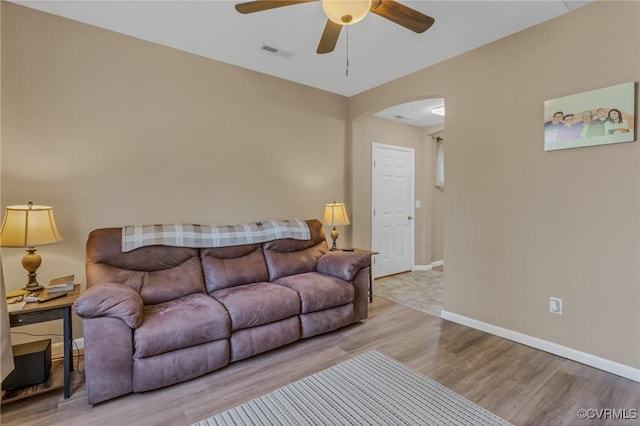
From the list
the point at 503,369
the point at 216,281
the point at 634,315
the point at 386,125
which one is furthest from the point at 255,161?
the point at 634,315

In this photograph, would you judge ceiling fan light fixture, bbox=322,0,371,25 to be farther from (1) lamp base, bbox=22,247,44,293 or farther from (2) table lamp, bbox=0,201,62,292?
(1) lamp base, bbox=22,247,44,293

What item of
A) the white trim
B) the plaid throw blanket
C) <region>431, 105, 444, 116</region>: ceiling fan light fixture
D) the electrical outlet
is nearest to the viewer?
the electrical outlet

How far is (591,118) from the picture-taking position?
7.39ft

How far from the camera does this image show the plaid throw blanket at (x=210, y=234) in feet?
8.52

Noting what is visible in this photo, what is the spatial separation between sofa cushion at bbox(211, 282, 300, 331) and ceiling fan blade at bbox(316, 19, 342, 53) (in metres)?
1.96

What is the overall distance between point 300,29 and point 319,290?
228 cm

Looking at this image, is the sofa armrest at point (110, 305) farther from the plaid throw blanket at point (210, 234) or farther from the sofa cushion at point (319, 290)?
the sofa cushion at point (319, 290)

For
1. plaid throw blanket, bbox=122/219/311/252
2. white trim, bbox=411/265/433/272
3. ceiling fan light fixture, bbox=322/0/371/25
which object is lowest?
white trim, bbox=411/265/433/272

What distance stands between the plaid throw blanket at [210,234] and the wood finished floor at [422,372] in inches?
42.0

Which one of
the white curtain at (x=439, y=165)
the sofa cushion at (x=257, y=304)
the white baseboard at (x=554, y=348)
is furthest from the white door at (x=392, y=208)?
the sofa cushion at (x=257, y=304)

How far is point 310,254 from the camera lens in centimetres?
339

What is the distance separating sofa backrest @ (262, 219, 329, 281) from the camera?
3.11 m

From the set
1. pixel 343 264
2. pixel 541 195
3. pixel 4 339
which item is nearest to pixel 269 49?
pixel 343 264

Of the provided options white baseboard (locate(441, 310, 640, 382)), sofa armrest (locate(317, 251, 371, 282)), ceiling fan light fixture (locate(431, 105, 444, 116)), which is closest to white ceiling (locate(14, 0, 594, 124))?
ceiling fan light fixture (locate(431, 105, 444, 116))
